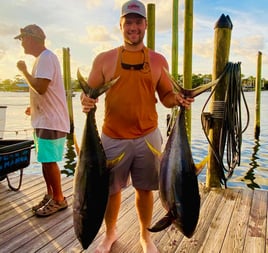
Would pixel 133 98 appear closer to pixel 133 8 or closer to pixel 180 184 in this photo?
pixel 133 8

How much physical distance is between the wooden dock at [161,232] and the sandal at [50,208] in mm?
48

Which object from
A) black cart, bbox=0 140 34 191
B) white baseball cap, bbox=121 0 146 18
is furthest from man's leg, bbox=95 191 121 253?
black cart, bbox=0 140 34 191

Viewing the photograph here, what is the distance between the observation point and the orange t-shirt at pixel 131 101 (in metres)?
2.13

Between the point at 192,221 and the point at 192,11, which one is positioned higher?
the point at 192,11

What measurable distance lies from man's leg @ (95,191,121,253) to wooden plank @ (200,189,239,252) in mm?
698

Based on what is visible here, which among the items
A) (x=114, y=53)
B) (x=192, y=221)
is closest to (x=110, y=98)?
(x=114, y=53)

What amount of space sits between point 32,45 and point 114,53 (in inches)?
42.3

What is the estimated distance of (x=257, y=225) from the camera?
2.96 metres

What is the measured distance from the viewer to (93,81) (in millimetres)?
2186

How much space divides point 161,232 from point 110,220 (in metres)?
0.56

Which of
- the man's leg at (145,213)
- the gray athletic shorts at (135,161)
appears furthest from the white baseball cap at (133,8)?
the man's leg at (145,213)

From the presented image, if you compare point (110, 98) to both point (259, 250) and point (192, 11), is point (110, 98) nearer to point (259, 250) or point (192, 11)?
point (259, 250)

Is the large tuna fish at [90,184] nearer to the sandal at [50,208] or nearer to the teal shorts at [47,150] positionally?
the teal shorts at [47,150]

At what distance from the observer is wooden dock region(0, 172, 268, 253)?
2.58 meters
